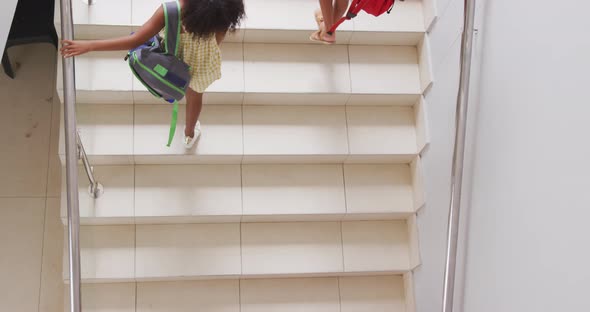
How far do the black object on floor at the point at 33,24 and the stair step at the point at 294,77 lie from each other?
0.40 metres

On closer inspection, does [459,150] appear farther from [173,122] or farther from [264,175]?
[173,122]

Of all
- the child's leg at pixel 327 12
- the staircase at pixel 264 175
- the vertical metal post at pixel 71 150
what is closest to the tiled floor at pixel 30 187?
the staircase at pixel 264 175

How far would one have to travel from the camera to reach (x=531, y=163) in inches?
114

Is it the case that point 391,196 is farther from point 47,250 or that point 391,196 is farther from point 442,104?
point 47,250

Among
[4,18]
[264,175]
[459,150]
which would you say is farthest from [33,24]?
[459,150]

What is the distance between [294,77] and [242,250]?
0.98 metres

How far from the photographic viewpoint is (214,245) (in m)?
4.14

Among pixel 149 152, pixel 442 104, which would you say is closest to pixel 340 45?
pixel 442 104

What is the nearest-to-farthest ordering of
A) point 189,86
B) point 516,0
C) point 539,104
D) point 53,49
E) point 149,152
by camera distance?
point 539,104 → point 516,0 → point 189,86 → point 149,152 → point 53,49

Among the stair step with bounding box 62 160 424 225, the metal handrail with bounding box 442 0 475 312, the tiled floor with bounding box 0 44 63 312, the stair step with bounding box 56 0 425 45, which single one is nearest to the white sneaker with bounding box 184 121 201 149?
the stair step with bounding box 62 160 424 225

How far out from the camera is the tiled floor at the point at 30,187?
4355 mm

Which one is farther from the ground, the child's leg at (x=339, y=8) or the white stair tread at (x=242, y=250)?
the child's leg at (x=339, y=8)

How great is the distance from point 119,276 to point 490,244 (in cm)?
188

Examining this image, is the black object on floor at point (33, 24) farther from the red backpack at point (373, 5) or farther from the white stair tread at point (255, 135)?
the red backpack at point (373, 5)
